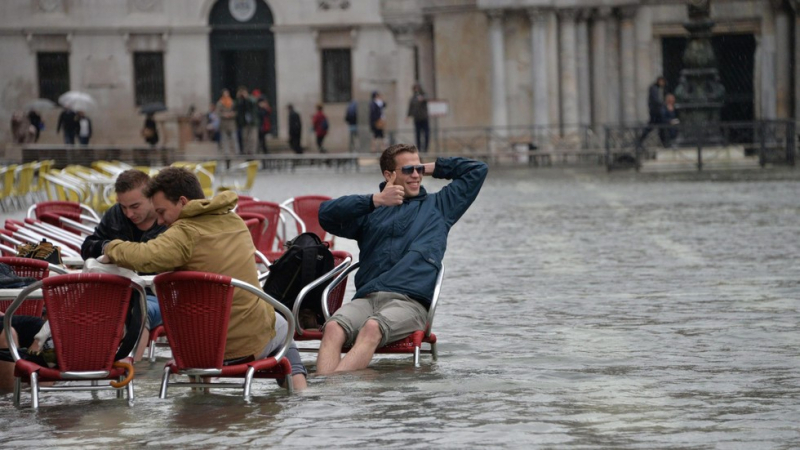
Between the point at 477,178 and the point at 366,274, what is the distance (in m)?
0.86

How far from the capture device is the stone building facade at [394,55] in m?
38.9

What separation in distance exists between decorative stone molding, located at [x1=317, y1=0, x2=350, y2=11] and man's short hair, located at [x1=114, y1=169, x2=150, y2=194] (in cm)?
4826

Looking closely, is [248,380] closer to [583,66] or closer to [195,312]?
[195,312]

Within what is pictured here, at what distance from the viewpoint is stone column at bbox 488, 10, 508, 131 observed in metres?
39.1

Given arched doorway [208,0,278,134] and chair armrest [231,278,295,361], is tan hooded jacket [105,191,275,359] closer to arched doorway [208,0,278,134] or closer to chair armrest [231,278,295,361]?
chair armrest [231,278,295,361]

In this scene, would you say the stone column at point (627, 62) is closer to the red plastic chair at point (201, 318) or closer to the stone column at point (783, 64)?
the stone column at point (783, 64)

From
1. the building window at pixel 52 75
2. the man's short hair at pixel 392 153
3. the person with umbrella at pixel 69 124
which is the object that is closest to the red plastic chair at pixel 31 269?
the man's short hair at pixel 392 153

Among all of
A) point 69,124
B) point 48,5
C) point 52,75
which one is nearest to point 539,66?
point 69,124

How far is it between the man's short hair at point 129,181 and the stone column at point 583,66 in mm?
30036

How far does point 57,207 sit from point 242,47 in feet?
146

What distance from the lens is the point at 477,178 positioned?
9711mm

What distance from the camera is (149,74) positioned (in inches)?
2280

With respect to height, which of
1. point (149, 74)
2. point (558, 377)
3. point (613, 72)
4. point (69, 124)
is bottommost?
point (558, 377)

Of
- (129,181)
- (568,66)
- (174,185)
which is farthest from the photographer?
(568,66)
